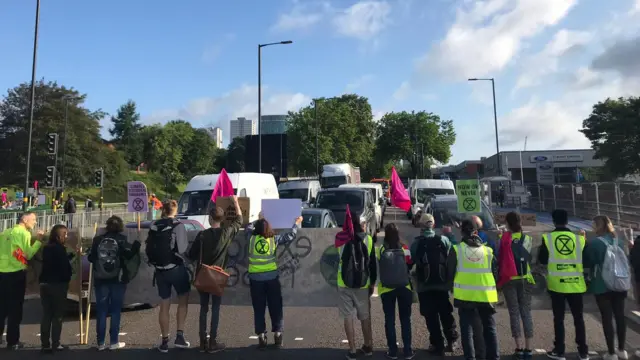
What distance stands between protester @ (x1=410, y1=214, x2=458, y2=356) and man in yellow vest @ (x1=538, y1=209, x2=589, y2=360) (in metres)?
1.25

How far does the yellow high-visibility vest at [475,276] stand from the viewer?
5.40 metres

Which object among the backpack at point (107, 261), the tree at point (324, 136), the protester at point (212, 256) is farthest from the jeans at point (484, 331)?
the tree at point (324, 136)

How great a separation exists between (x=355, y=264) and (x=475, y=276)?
1.45 metres

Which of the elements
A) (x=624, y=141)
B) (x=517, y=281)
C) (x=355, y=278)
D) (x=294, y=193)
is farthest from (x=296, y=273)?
(x=624, y=141)

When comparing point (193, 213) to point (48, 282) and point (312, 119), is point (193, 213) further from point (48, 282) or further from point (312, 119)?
point (312, 119)

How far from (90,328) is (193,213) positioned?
22.0 ft

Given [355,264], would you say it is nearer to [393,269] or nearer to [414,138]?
[393,269]

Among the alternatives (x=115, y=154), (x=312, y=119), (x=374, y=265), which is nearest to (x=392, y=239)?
(x=374, y=265)

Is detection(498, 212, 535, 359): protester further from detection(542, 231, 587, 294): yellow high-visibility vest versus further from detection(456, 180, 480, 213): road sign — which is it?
detection(456, 180, 480, 213): road sign

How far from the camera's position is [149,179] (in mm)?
84938

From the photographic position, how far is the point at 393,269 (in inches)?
226

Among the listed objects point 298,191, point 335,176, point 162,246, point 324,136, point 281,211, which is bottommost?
point 162,246

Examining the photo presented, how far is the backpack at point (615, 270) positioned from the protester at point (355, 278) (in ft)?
9.35

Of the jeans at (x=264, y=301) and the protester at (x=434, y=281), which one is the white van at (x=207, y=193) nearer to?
the jeans at (x=264, y=301)
